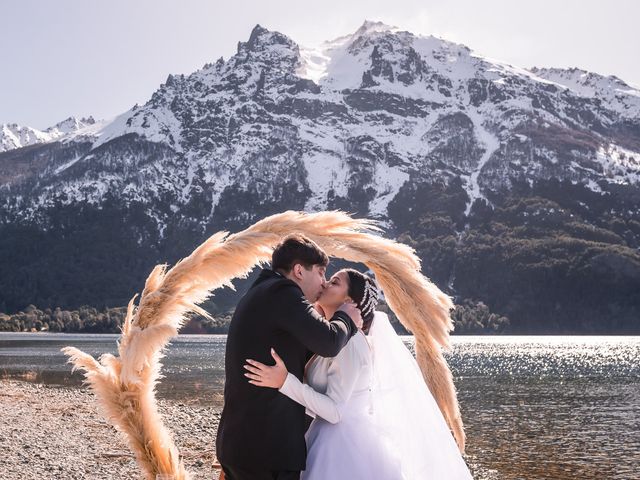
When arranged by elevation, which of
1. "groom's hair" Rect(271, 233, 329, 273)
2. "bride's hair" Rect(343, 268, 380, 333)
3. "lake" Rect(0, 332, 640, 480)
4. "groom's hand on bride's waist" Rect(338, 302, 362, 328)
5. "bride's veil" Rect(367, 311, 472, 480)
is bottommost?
"lake" Rect(0, 332, 640, 480)

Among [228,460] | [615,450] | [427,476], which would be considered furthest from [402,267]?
[615,450]

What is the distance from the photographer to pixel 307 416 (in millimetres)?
4590

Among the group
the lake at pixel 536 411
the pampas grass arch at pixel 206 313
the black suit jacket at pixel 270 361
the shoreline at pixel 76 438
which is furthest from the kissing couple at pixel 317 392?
the lake at pixel 536 411

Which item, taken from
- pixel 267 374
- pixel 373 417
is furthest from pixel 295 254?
pixel 373 417

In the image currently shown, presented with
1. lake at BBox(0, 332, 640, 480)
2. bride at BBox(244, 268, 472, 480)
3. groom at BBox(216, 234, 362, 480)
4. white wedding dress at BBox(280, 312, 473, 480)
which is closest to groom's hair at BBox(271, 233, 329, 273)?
groom at BBox(216, 234, 362, 480)

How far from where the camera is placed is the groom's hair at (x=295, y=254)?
14.3 ft

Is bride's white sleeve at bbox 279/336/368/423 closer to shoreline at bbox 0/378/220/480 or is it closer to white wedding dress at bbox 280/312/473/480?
white wedding dress at bbox 280/312/473/480

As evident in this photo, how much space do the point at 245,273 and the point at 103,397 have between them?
4.19 feet

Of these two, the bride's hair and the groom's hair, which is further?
the bride's hair

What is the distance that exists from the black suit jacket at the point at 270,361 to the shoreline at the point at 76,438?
7.02 m

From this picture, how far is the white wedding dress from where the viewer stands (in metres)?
4.44

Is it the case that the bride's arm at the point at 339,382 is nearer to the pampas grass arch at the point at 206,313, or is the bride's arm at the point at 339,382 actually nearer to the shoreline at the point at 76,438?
the pampas grass arch at the point at 206,313

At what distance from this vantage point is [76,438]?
21.8 meters

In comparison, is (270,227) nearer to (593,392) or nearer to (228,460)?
(228,460)
